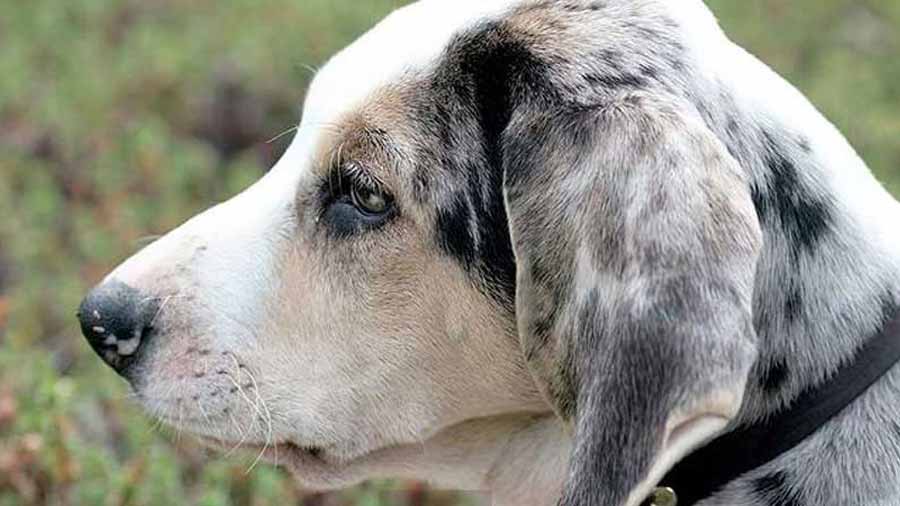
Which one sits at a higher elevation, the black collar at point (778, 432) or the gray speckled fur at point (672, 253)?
the gray speckled fur at point (672, 253)

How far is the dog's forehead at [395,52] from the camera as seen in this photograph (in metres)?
3.34

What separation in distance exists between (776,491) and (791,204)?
0.51 m

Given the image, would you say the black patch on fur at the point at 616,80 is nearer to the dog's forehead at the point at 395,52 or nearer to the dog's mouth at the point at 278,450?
the dog's forehead at the point at 395,52

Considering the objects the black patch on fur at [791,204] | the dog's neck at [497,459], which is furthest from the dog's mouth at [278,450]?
the black patch on fur at [791,204]

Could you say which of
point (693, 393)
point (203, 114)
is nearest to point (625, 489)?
point (693, 393)

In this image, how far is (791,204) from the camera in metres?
3.09

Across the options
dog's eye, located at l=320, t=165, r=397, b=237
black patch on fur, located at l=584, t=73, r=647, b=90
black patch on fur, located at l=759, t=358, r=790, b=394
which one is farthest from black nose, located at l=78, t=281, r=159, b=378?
black patch on fur, located at l=759, t=358, r=790, b=394

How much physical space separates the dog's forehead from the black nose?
0.49 meters

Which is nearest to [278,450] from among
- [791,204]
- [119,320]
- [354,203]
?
[119,320]

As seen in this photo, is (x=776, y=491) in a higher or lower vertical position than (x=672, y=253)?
lower

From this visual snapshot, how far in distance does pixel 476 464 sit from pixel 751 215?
1.00 m

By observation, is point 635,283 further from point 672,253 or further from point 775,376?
point 775,376

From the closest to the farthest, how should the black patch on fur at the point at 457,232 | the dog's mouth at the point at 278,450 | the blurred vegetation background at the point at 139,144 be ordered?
the black patch on fur at the point at 457,232 → the dog's mouth at the point at 278,450 → the blurred vegetation background at the point at 139,144

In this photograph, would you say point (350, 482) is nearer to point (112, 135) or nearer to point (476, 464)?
point (476, 464)
